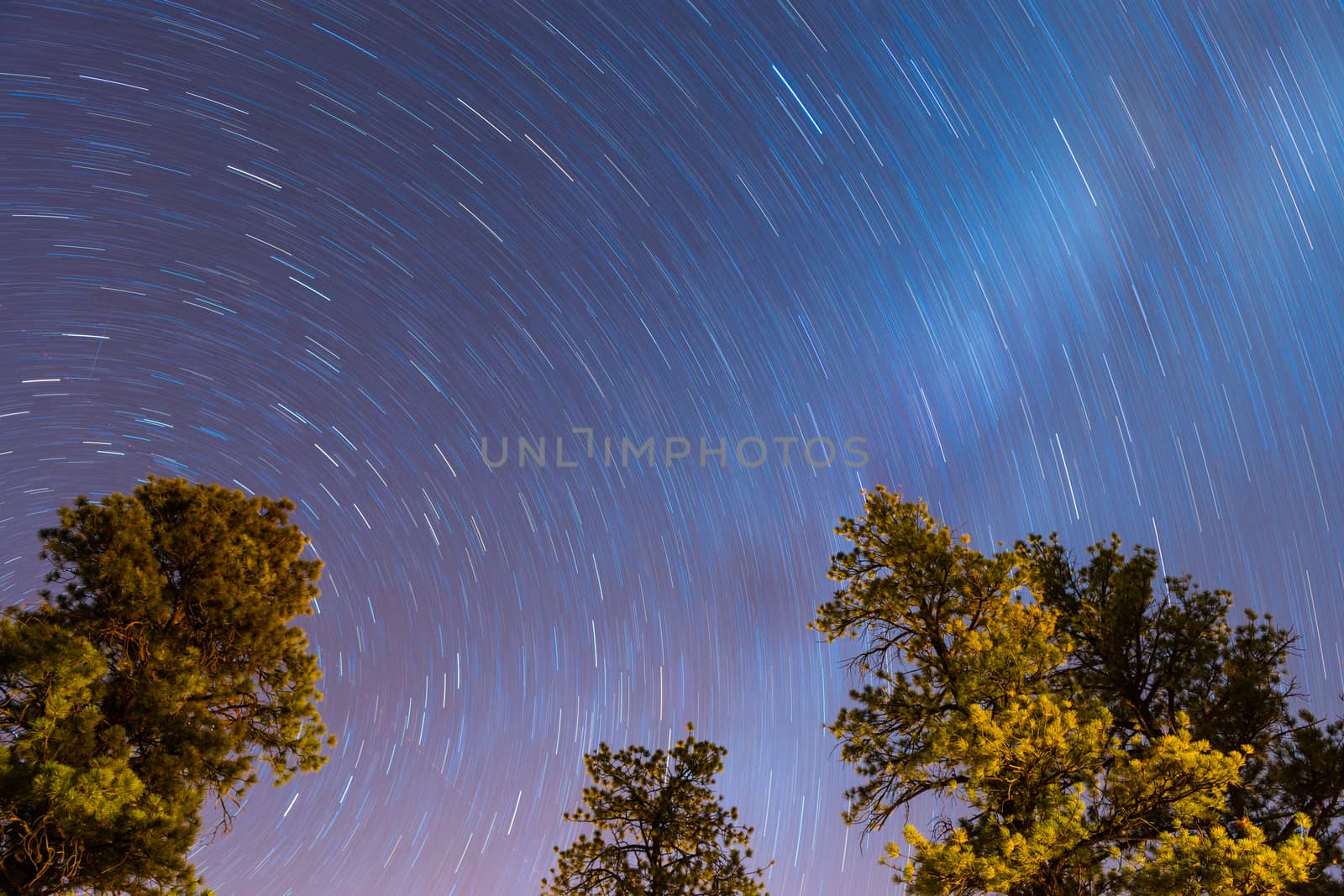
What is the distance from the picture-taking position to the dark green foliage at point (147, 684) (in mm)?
7695

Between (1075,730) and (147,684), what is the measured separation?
11.4 meters

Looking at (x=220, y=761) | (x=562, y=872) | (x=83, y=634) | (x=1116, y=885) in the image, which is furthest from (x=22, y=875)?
(x=1116, y=885)

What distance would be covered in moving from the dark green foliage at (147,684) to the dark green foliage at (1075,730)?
8.35m

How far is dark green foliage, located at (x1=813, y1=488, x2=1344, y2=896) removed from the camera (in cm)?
671

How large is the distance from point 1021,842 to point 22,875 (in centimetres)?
1091

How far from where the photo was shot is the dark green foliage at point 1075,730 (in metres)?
6.71

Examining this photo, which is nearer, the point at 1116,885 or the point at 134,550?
the point at 1116,885

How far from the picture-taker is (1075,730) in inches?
284

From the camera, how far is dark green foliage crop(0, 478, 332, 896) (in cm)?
770

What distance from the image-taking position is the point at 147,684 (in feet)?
29.5

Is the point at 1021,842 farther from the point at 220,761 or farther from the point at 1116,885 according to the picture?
the point at 220,761

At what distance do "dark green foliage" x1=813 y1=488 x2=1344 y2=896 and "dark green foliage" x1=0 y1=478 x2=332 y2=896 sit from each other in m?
8.35

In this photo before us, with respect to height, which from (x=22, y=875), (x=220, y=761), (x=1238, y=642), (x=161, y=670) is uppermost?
(x=1238, y=642)

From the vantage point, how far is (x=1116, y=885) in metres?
7.34
